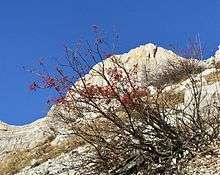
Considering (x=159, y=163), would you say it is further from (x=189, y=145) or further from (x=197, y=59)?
(x=197, y=59)

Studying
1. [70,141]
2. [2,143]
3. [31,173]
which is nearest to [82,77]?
[31,173]

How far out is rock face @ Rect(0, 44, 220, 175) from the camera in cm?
2519

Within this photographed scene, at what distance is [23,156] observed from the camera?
144ft

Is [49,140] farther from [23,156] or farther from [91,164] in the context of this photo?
[91,164]

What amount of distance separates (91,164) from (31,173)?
25.8 ft

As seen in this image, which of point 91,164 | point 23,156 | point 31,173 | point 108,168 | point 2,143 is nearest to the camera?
point 108,168

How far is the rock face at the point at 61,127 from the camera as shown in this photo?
82.6 feet

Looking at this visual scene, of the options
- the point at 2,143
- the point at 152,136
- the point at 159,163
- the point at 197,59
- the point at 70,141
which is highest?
the point at 2,143

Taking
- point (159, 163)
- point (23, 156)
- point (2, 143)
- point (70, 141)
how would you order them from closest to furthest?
point (159, 163) → point (70, 141) → point (23, 156) → point (2, 143)

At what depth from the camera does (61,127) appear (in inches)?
1443

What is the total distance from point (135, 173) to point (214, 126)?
3306 millimetres

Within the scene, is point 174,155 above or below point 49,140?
below

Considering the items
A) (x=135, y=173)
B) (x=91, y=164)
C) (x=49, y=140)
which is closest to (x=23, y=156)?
(x=49, y=140)

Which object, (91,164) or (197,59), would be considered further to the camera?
(91,164)
